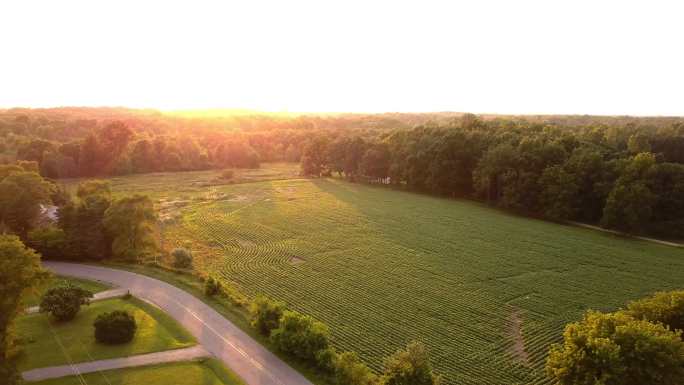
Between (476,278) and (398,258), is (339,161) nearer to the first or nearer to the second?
(398,258)

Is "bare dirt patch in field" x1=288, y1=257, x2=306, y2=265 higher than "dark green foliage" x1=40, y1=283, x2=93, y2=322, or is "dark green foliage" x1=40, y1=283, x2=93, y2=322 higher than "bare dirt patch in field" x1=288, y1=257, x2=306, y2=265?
"dark green foliage" x1=40, y1=283, x2=93, y2=322

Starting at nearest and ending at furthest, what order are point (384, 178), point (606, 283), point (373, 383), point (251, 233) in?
point (373, 383), point (606, 283), point (251, 233), point (384, 178)

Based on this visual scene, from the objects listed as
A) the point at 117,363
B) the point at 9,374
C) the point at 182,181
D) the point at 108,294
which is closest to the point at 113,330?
the point at 117,363

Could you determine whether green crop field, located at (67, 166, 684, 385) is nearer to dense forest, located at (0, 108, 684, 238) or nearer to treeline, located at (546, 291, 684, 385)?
treeline, located at (546, 291, 684, 385)

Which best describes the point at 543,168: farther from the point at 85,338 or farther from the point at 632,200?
the point at 85,338

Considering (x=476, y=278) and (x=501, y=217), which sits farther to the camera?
(x=501, y=217)

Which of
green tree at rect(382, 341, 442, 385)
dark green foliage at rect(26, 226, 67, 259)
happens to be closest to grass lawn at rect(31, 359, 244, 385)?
green tree at rect(382, 341, 442, 385)

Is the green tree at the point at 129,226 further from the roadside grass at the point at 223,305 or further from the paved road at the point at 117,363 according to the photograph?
the paved road at the point at 117,363

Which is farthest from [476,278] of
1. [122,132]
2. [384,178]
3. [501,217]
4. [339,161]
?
[122,132]
